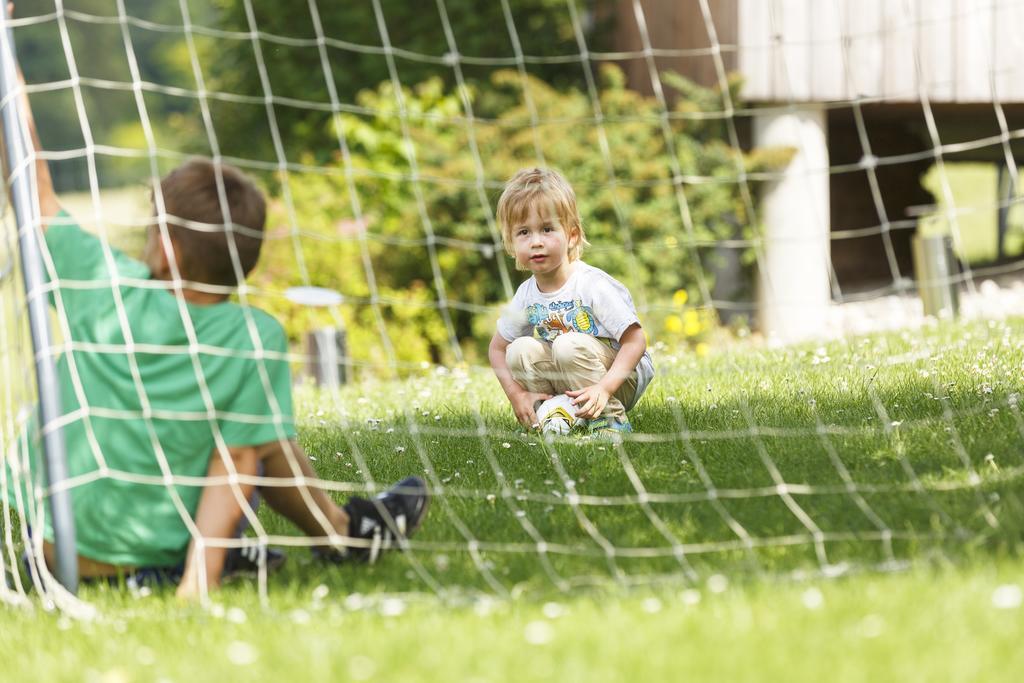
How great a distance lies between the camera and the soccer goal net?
9.71ft

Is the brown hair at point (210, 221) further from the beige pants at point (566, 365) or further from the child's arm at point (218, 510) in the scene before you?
the beige pants at point (566, 365)

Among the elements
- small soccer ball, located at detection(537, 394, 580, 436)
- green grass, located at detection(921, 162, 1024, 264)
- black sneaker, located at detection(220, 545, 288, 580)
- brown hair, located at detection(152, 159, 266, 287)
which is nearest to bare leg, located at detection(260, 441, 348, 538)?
black sneaker, located at detection(220, 545, 288, 580)

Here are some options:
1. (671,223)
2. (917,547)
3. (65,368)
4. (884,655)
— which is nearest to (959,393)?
(917,547)

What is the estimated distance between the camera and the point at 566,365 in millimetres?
4188

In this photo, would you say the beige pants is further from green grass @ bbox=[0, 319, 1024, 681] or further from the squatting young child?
green grass @ bbox=[0, 319, 1024, 681]

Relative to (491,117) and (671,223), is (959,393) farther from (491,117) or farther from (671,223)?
(491,117)

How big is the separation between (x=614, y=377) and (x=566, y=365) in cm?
19

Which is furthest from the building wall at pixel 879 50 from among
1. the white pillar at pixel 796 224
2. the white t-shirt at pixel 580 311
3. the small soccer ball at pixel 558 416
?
the small soccer ball at pixel 558 416

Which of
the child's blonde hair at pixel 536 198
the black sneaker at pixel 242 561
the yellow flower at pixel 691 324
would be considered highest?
the child's blonde hair at pixel 536 198

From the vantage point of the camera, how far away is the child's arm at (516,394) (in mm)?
4211

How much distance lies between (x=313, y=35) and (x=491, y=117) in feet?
7.65

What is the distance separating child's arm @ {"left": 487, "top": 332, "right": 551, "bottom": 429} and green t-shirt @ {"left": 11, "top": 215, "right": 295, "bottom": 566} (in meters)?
1.32

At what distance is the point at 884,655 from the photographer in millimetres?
2180

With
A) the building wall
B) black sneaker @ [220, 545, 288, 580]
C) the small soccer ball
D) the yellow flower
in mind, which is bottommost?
the yellow flower
